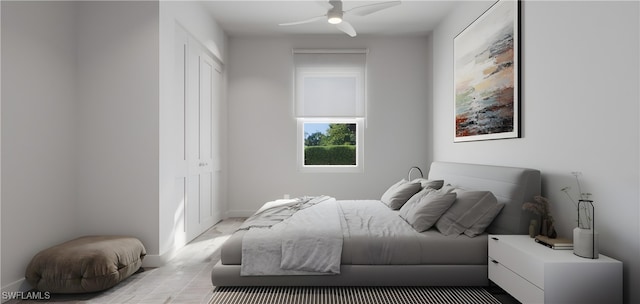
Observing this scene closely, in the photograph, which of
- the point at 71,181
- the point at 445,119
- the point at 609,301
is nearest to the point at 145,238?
the point at 71,181

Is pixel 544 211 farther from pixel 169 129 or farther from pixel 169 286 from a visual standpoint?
pixel 169 129

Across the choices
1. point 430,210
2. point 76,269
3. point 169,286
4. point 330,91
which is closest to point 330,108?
point 330,91

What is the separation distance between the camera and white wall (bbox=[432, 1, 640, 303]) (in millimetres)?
1889

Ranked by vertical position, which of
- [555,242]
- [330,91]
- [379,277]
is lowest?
[379,277]

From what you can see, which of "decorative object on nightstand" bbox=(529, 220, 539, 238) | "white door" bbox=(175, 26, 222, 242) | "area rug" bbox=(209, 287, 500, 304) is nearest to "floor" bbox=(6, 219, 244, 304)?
"area rug" bbox=(209, 287, 500, 304)

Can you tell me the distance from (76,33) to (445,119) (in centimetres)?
423

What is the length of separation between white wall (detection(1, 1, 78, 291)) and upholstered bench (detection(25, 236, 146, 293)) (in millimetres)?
197

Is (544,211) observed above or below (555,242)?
above

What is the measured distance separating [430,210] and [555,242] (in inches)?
34.1

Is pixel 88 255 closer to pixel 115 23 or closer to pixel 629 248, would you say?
pixel 115 23

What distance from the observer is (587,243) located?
1933 millimetres

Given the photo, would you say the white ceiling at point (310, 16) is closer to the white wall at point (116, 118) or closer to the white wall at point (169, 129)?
the white wall at point (169, 129)

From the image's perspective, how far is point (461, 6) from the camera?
160 inches

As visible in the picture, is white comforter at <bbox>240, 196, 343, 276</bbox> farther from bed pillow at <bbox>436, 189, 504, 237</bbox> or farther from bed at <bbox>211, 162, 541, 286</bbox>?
bed pillow at <bbox>436, 189, 504, 237</bbox>
